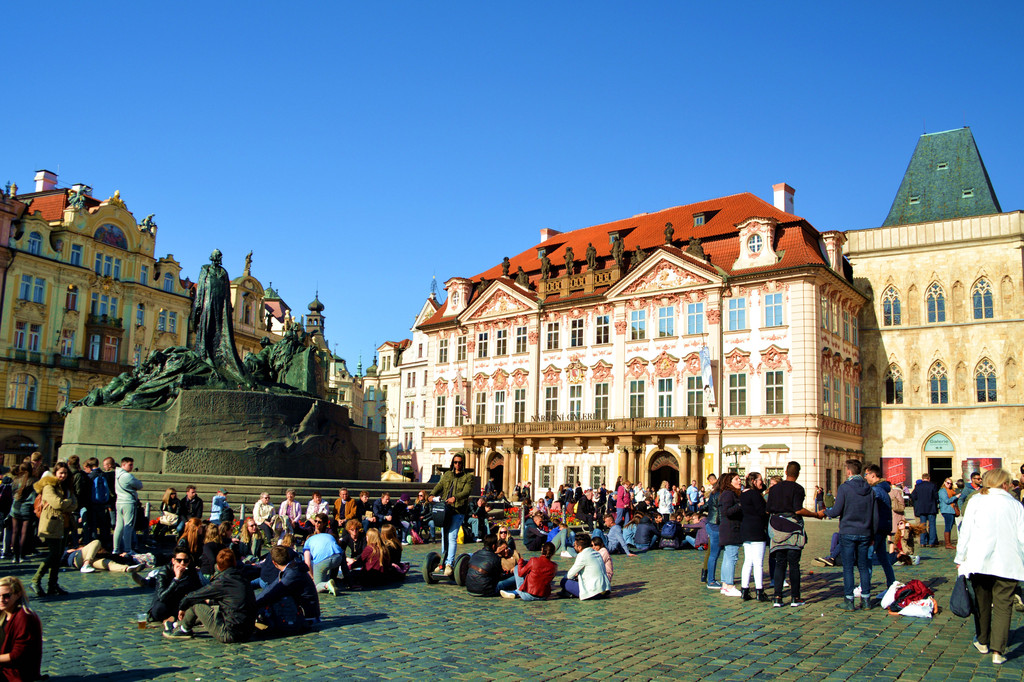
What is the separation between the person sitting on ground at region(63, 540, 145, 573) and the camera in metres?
12.3

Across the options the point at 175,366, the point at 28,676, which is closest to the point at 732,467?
the point at 175,366

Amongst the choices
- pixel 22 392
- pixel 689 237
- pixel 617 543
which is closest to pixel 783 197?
pixel 689 237

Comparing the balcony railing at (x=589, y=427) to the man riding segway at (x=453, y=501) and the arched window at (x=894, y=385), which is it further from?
the man riding segway at (x=453, y=501)

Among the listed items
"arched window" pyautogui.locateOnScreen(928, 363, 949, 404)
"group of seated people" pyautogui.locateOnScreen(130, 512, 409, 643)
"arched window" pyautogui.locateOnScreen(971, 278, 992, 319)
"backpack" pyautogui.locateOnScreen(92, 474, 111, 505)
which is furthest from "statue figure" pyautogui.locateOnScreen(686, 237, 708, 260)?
"group of seated people" pyautogui.locateOnScreen(130, 512, 409, 643)

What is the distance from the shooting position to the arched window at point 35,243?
46.7m

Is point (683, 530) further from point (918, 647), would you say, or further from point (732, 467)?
point (732, 467)

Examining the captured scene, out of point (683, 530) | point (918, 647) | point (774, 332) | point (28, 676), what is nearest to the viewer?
point (28, 676)

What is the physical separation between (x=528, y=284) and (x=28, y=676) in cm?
4129

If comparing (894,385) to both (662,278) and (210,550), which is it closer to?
(662,278)

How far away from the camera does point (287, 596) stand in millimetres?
8766

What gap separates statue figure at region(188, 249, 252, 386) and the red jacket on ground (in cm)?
1069

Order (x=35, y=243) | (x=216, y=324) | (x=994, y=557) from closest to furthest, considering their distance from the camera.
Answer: (x=994, y=557) < (x=216, y=324) < (x=35, y=243)

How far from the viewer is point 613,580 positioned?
13062mm

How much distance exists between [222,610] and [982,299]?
3739 centimetres
